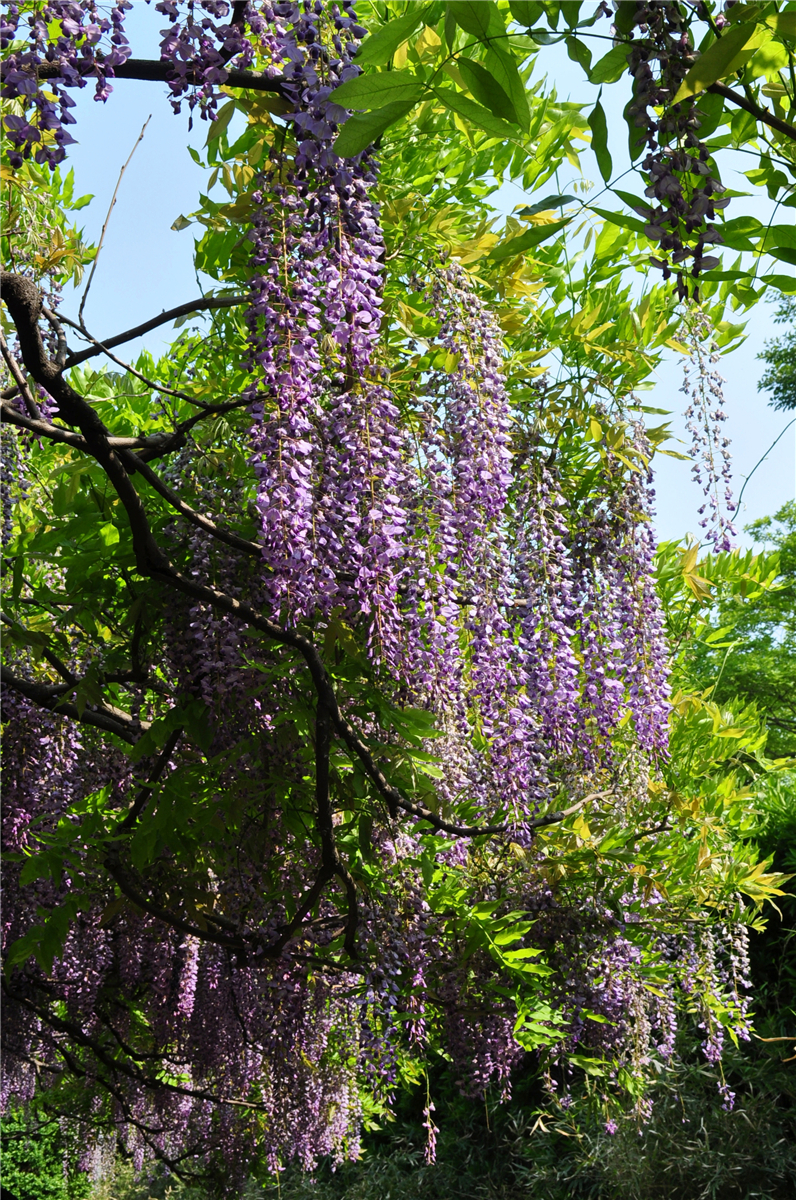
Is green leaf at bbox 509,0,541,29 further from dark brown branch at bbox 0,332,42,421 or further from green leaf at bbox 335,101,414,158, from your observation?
dark brown branch at bbox 0,332,42,421

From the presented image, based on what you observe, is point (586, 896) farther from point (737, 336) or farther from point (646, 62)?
point (646, 62)

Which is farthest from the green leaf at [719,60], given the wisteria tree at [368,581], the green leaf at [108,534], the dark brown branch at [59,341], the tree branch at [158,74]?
the green leaf at [108,534]

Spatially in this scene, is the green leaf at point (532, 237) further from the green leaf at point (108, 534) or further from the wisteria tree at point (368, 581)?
the green leaf at point (108, 534)

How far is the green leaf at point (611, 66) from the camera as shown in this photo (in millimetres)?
1211

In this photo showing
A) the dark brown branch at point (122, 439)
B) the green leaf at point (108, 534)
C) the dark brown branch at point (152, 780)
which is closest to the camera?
the dark brown branch at point (122, 439)

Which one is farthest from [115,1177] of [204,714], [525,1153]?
[204,714]

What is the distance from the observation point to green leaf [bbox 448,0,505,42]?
991 millimetres

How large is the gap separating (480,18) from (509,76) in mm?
67

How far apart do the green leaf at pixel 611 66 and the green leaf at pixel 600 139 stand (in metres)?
0.02

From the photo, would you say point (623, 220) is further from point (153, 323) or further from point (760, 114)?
point (153, 323)

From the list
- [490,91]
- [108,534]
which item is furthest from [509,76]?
[108,534]

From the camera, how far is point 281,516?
7.30 ft

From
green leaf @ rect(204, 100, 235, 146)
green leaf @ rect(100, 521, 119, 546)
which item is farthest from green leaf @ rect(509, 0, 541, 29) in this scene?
green leaf @ rect(100, 521, 119, 546)

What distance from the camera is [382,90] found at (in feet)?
3.42
